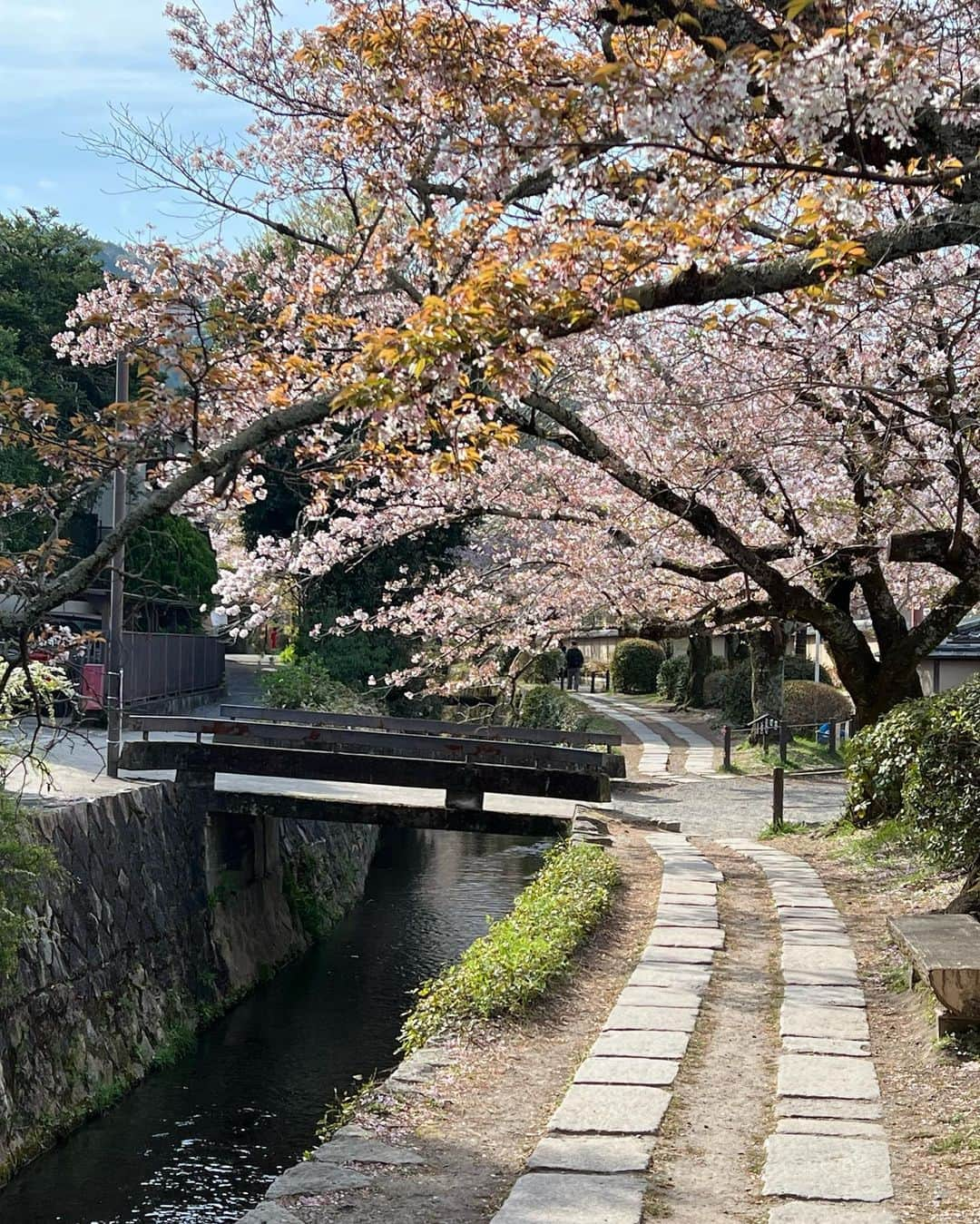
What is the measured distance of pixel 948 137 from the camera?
4.82 metres

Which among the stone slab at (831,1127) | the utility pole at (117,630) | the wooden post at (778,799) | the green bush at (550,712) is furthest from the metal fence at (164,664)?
the stone slab at (831,1127)

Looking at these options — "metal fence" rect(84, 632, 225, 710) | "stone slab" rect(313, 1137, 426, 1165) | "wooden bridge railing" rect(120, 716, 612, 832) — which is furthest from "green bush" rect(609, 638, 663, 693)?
"stone slab" rect(313, 1137, 426, 1165)

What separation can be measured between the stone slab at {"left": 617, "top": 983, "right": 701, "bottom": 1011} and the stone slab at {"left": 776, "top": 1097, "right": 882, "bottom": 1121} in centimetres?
144

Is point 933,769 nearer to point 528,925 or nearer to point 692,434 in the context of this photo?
point 528,925

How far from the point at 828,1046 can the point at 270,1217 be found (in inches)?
119

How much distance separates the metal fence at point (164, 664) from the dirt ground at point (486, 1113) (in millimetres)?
14771

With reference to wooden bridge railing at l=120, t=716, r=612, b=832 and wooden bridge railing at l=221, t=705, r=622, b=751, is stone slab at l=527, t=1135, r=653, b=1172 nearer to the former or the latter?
wooden bridge railing at l=120, t=716, r=612, b=832

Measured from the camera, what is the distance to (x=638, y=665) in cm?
4269

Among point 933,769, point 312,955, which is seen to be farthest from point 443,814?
point 933,769

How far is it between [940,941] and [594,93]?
4.35m

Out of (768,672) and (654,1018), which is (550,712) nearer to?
(768,672)

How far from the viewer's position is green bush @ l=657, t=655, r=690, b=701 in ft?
117

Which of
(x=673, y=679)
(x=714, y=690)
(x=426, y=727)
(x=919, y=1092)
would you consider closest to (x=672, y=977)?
(x=919, y=1092)

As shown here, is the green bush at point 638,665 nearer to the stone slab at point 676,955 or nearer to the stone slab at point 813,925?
the stone slab at point 813,925
